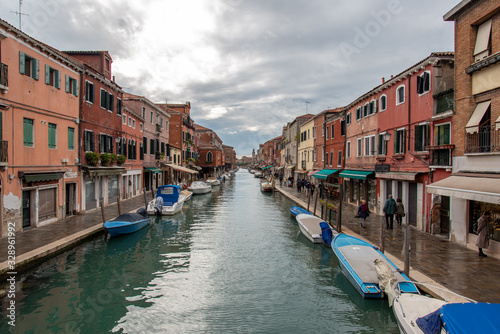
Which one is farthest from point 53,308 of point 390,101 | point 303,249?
point 390,101

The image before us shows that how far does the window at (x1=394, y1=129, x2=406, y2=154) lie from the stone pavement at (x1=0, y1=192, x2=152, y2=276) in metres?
16.1

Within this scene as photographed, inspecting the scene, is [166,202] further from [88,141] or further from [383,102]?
[383,102]

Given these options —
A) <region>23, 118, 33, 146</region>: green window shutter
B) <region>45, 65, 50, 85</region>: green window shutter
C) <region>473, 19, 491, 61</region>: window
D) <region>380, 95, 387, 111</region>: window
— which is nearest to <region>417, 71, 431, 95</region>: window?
<region>473, 19, 491, 61</region>: window

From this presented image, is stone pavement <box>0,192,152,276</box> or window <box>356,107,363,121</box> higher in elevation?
window <box>356,107,363,121</box>

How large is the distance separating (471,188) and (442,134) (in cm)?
411

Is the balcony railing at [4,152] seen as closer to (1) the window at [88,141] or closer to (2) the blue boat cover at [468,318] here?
(1) the window at [88,141]

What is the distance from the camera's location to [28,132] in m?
13.8

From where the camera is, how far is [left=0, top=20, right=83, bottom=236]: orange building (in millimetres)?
12422

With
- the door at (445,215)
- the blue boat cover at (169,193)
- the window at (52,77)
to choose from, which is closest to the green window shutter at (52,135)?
the window at (52,77)

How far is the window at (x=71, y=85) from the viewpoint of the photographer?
17.0 metres

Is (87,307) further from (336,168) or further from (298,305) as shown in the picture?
(336,168)

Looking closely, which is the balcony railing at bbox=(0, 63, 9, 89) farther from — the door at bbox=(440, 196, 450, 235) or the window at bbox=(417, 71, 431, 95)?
the door at bbox=(440, 196, 450, 235)

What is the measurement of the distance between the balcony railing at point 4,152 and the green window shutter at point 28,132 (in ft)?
4.50

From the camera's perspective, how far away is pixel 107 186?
22453 mm
